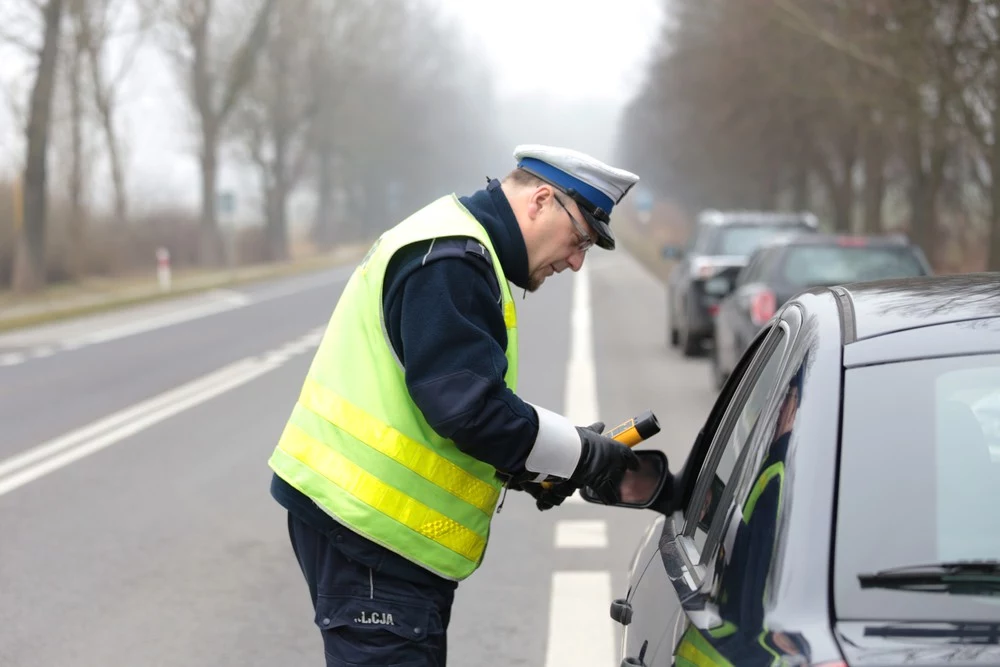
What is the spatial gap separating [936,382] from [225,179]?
284 feet

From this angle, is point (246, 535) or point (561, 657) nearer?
point (561, 657)

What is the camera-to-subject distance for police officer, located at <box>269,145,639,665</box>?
3127mm

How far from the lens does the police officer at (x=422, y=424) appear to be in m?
3.13

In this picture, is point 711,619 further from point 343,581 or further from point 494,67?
point 494,67

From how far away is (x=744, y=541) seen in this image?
2.46 meters

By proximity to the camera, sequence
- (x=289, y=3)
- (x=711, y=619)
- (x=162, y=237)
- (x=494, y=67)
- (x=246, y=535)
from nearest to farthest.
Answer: (x=711, y=619) → (x=246, y=535) → (x=162, y=237) → (x=289, y=3) → (x=494, y=67)

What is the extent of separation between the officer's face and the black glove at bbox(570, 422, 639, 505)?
1.13 ft

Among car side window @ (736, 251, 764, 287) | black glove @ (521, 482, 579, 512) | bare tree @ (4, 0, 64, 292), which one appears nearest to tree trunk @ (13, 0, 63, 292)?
bare tree @ (4, 0, 64, 292)

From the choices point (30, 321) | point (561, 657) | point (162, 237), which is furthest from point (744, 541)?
point (162, 237)

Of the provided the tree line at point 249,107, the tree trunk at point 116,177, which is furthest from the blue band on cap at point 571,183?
the tree trunk at point 116,177

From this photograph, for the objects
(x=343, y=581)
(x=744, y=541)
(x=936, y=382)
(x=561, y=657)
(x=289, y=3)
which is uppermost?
(x=289, y=3)

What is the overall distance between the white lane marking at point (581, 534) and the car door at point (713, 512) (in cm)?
385

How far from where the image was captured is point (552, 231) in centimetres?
341

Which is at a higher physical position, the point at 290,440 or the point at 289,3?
the point at 289,3
